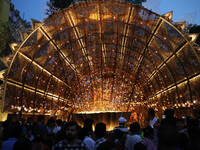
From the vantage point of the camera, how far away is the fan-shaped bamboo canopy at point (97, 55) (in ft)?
41.5

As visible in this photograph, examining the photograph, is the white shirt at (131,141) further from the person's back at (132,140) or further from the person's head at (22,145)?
the person's head at (22,145)

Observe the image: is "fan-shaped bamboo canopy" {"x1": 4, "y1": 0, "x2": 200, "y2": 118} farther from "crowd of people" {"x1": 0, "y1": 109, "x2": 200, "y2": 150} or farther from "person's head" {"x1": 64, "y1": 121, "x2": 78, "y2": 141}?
"person's head" {"x1": 64, "y1": 121, "x2": 78, "y2": 141}

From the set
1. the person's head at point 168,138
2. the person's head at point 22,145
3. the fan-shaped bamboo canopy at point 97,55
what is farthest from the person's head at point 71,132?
the fan-shaped bamboo canopy at point 97,55

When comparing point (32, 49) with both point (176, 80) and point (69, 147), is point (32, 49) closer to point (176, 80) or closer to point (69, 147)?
point (176, 80)

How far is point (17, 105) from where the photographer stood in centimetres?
1369

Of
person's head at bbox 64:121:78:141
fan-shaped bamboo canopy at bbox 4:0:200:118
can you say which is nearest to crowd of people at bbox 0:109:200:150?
person's head at bbox 64:121:78:141

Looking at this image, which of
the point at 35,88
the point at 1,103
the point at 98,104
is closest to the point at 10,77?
the point at 1,103

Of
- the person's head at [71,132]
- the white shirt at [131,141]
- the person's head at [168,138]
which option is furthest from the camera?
the white shirt at [131,141]

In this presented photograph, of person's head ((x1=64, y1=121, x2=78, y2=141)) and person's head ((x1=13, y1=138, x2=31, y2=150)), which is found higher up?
person's head ((x1=64, y1=121, x2=78, y2=141))

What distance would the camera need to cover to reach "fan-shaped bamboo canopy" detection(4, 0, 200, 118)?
1266 cm

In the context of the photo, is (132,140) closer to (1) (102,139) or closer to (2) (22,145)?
(1) (102,139)

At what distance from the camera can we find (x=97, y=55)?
2016cm

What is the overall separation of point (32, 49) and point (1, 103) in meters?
3.75

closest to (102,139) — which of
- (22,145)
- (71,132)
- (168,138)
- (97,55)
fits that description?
(71,132)
